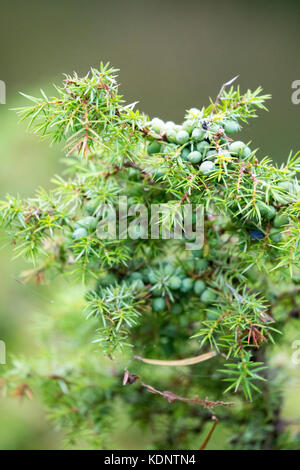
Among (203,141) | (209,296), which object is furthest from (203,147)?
(209,296)

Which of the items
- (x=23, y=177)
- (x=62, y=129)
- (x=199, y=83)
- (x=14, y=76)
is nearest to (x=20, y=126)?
(x=23, y=177)

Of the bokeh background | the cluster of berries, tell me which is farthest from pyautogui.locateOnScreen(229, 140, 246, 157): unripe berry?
the bokeh background

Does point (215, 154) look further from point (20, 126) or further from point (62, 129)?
point (20, 126)

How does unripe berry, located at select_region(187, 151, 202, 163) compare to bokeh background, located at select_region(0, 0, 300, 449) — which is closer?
unripe berry, located at select_region(187, 151, 202, 163)

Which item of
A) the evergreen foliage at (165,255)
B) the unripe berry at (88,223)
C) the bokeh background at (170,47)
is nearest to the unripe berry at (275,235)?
the evergreen foliage at (165,255)

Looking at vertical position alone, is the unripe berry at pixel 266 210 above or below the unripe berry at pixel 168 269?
above

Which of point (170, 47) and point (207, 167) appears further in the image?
point (170, 47)

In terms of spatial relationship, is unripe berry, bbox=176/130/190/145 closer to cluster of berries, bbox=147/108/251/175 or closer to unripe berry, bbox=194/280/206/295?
cluster of berries, bbox=147/108/251/175

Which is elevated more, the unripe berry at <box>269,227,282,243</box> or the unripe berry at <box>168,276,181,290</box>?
the unripe berry at <box>269,227,282,243</box>

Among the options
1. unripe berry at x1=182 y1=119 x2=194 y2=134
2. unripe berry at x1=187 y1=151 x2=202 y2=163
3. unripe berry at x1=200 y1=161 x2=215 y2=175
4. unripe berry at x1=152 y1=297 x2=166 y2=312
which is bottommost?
unripe berry at x1=152 y1=297 x2=166 y2=312

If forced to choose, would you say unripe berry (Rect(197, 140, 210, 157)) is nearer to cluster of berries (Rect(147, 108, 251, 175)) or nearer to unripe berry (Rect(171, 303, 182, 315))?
cluster of berries (Rect(147, 108, 251, 175))

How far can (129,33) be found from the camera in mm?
1399

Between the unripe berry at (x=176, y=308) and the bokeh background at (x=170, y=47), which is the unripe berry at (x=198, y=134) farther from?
the bokeh background at (x=170, y=47)

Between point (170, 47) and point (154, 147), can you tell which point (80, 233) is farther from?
point (170, 47)
